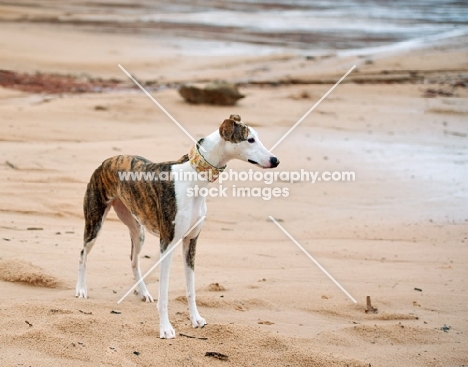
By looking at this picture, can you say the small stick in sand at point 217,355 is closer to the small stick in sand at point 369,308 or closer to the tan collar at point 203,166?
the tan collar at point 203,166

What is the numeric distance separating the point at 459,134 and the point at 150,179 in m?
10.7

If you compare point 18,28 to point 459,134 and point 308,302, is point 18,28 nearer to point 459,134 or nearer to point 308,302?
point 459,134

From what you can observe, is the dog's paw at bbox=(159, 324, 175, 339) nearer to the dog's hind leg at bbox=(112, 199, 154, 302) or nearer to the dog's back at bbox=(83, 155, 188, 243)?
the dog's back at bbox=(83, 155, 188, 243)

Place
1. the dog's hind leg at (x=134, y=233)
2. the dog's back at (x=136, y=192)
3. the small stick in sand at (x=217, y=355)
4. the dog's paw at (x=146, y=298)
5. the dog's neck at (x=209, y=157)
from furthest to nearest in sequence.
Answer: the dog's hind leg at (x=134, y=233) → the dog's paw at (x=146, y=298) → the dog's back at (x=136, y=192) → the dog's neck at (x=209, y=157) → the small stick in sand at (x=217, y=355)

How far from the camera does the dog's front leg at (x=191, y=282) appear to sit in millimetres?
6094

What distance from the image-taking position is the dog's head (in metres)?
5.68

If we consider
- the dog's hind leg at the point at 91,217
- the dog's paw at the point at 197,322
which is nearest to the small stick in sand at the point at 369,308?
the dog's paw at the point at 197,322

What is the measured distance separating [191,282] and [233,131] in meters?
1.31

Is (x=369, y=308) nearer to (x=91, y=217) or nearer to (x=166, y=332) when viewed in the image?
(x=166, y=332)

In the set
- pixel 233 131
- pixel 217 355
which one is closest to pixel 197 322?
pixel 217 355

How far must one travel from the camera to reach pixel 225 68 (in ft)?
75.0

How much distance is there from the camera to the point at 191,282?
6160 mm

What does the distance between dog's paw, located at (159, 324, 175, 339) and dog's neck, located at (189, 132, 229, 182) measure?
1.17 m

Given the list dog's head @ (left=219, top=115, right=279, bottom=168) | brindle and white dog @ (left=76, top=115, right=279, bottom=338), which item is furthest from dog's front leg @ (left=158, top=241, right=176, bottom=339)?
dog's head @ (left=219, top=115, right=279, bottom=168)
